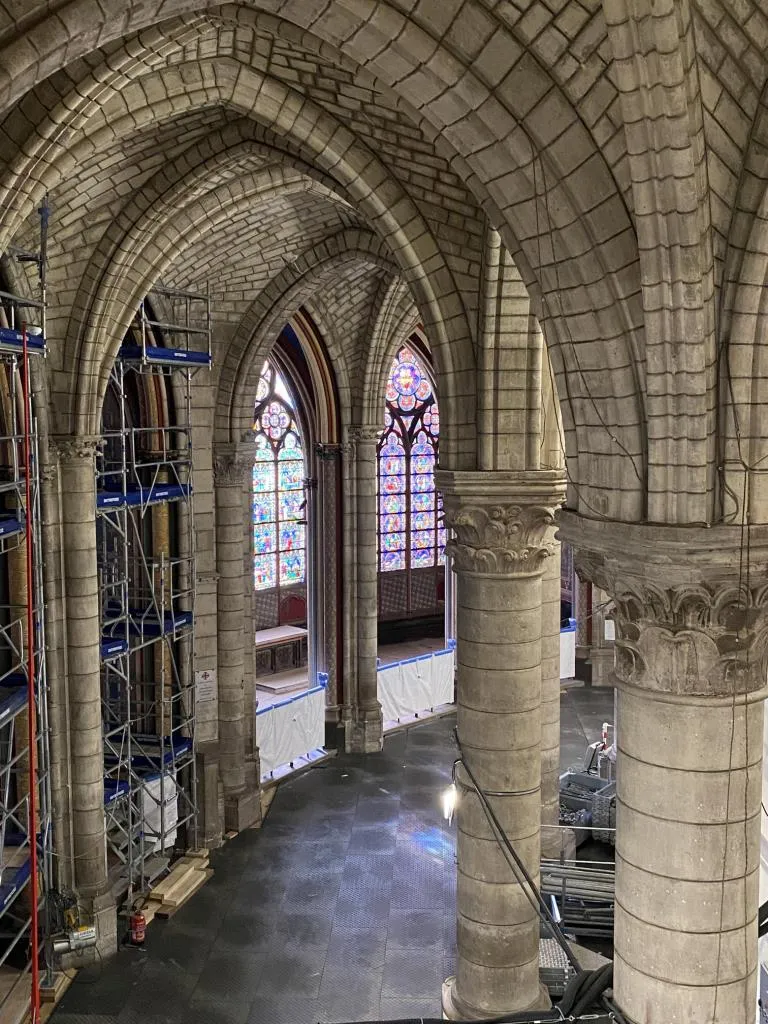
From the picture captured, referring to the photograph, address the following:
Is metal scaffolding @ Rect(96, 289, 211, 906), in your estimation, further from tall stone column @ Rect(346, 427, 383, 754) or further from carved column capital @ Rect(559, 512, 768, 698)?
carved column capital @ Rect(559, 512, 768, 698)

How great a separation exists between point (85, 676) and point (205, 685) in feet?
11.7

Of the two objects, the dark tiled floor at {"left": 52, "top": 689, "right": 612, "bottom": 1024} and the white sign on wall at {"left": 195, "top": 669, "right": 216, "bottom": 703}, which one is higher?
the white sign on wall at {"left": 195, "top": 669, "right": 216, "bottom": 703}

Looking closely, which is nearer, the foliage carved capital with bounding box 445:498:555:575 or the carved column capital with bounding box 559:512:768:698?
the carved column capital with bounding box 559:512:768:698

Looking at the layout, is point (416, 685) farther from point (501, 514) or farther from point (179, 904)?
point (501, 514)

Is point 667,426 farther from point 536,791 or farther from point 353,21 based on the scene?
point 536,791

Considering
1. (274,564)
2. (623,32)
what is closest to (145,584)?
→ (274,564)

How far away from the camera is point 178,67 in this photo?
337 inches

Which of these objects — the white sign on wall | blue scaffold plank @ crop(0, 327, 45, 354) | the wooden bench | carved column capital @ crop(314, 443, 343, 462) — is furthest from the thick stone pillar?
the wooden bench

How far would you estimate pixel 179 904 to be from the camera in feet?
41.9

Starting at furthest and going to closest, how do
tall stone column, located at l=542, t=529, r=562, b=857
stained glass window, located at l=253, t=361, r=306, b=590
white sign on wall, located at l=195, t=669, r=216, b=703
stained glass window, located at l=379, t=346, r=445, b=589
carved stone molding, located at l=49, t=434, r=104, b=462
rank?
stained glass window, located at l=379, t=346, r=445, b=589, stained glass window, located at l=253, t=361, r=306, b=590, white sign on wall, located at l=195, t=669, r=216, b=703, tall stone column, located at l=542, t=529, r=562, b=857, carved stone molding, located at l=49, t=434, r=104, b=462

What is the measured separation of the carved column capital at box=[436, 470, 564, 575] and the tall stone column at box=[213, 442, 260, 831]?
6.82 meters

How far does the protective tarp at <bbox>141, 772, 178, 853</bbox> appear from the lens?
13.1 metres

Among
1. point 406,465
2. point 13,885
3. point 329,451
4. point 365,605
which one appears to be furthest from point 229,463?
point 406,465

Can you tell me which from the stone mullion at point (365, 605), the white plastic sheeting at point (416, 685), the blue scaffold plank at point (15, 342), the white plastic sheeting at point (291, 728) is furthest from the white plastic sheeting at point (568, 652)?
the blue scaffold plank at point (15, 342)
